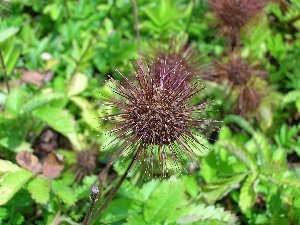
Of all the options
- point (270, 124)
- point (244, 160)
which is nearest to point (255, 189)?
point (244, 160)

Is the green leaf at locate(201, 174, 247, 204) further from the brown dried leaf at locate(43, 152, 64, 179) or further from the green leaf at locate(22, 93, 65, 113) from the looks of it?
the green leaf at locate(22, 93, 65, 113)

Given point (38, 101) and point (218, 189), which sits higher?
point (38, 101)

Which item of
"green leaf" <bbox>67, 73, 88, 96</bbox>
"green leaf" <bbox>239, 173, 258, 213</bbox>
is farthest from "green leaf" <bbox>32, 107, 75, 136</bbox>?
"green leaf" <bbox>239, 173, 258, 213</bbox>

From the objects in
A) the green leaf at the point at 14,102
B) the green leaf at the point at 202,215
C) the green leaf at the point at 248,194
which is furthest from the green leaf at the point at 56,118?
the green leaf at the point at 248,194

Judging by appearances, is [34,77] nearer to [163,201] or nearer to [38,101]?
[38,101]

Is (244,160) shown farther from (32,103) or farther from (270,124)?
(32,103)

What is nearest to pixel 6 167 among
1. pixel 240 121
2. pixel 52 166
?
pixel 52 166
